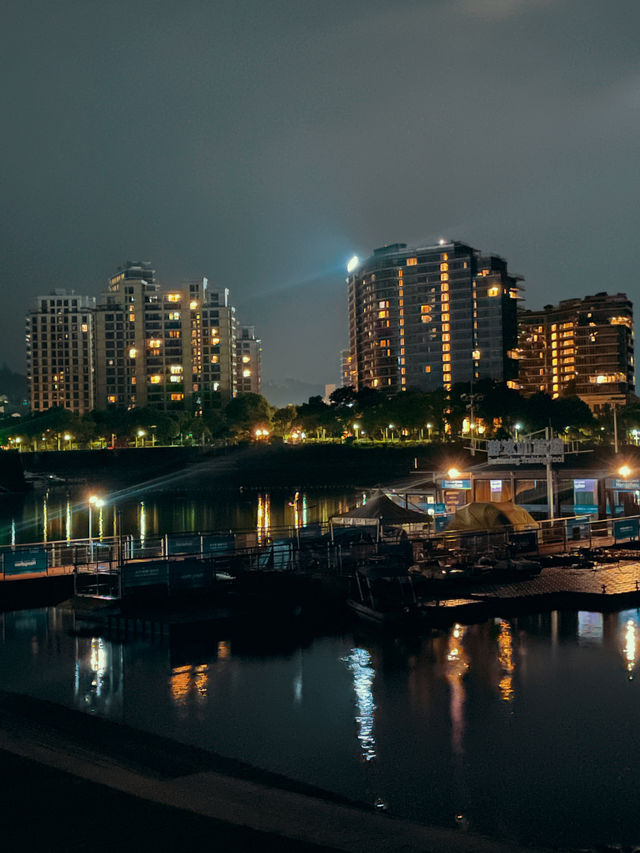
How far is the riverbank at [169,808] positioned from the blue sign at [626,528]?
104 ft

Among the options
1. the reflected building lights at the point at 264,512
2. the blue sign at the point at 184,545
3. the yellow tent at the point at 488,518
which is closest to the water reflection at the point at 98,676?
the blue sign at the point at 184,545

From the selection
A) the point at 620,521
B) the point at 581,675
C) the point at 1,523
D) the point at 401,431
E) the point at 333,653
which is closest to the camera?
the point at 581,675

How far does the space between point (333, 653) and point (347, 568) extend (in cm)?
815

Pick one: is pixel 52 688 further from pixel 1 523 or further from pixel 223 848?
pixel 1 523

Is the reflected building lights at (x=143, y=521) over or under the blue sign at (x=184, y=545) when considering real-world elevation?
under

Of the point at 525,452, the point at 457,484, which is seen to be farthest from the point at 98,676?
the point at 525,452

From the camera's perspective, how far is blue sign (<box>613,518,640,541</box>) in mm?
45500

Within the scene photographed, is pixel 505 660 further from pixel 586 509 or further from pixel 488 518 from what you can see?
pixel 586 509

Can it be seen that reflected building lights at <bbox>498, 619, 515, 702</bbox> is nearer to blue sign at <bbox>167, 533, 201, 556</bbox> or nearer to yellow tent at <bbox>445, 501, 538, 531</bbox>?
yellow tent at <bbox>445, 501, 538, 531</bbox>

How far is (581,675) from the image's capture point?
25.1m

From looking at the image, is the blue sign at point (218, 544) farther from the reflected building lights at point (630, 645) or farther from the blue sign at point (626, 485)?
the blue sign at point (626, 485)

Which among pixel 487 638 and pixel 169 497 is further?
pixel 169 497

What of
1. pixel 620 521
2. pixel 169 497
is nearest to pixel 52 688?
pixel 620 521

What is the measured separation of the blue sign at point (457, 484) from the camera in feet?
178
